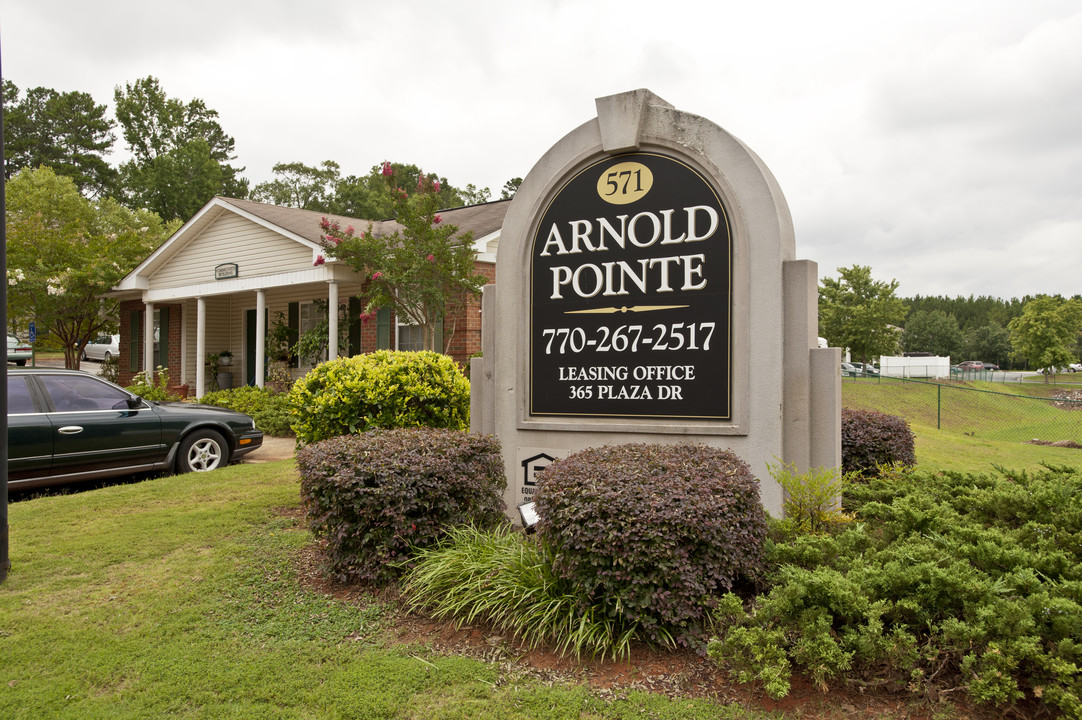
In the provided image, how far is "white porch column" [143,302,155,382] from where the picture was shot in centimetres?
1988

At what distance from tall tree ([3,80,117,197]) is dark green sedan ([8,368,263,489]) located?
50924 mm

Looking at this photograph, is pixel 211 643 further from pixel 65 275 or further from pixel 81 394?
pixel 65 275

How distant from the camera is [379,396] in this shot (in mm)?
6707

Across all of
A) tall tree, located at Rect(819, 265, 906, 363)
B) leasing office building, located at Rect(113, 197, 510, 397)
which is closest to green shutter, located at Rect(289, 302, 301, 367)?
leasing office building, located at Rect(113, 197, 510, 397)

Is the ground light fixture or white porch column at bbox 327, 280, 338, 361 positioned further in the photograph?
white porch column at bbox 327, 280, 338, 361

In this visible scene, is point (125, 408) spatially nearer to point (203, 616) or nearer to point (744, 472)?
point (203, 616)

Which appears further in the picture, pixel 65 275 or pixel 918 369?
pixel 918 369

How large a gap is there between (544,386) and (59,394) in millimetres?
6004

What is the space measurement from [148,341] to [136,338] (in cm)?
220

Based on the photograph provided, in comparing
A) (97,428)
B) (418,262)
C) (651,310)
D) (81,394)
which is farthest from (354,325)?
(651,310)

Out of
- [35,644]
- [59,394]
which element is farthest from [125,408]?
[35,644]

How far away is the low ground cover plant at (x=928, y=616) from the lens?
2.83 m

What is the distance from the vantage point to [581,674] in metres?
3.39

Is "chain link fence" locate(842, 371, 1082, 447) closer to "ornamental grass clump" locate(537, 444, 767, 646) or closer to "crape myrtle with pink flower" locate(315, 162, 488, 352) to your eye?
"crape myrtle with pink flower" locate(315, 162, 488, 352)
